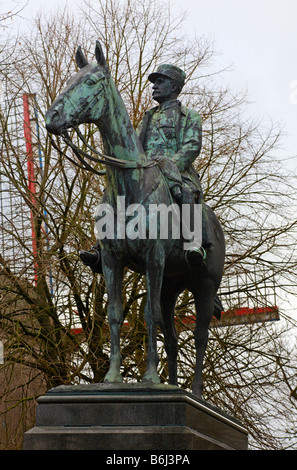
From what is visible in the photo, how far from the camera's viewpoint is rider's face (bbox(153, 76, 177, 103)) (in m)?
8.97

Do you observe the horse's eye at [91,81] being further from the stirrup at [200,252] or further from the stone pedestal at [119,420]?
the stone pedestal at [119,420]

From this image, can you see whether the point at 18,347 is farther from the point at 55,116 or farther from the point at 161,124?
the point at 55,116

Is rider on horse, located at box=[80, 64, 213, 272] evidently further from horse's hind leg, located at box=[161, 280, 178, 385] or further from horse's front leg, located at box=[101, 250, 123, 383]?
horse's hind leg, located at box=[161, 280, 178, 385]

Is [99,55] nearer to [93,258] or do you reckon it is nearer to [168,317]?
[93,258]

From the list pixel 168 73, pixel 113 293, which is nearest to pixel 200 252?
pixel 113 293

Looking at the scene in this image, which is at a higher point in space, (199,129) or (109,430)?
(199,129)

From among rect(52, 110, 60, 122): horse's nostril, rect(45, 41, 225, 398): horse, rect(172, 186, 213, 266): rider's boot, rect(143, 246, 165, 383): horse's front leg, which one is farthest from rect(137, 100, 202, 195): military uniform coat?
rect(52, 110, 60, 122): horse's nostril

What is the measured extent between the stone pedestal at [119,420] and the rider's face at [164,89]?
10.1ft

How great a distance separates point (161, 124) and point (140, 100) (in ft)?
26.4

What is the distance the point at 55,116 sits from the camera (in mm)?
7449

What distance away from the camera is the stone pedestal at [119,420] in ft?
22.6

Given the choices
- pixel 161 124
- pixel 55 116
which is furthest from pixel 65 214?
pixel 55 116
